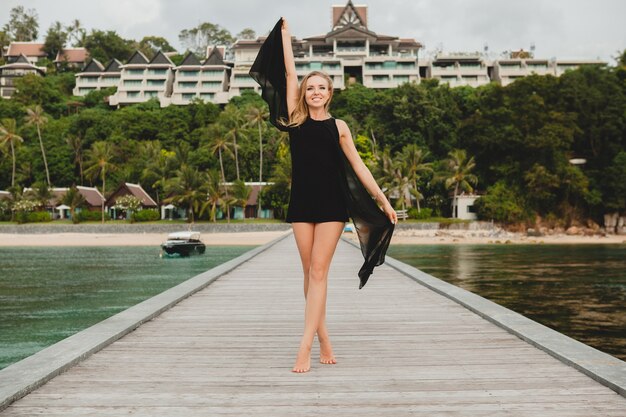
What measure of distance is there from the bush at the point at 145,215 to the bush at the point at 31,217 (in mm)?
7894

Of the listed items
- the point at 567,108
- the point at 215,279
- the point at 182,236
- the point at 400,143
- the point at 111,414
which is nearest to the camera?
the point at 111,414

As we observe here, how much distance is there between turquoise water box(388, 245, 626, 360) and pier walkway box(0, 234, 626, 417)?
16.3 ft

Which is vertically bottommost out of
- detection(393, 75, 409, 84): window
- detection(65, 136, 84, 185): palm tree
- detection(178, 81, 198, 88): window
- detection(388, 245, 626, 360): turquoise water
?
detection(388, 245, 626, 360): turquoise water

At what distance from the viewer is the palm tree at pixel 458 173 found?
57.1 meters

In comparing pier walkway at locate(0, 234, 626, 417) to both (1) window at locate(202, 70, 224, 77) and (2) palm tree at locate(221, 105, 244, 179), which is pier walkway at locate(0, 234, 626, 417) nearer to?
(2) palm tree at locate(221, 105, 244, 179)

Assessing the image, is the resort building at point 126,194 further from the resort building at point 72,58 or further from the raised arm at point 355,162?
the raised arm at point 355,162

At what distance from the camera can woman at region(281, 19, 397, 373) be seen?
4.22 meters

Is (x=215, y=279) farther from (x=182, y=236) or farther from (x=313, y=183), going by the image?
(x=182, y=236)

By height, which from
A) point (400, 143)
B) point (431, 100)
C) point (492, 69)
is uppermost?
point (492, 69)

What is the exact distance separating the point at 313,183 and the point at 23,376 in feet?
6.97

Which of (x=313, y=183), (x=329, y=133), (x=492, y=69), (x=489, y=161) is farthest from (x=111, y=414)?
(x=492, y=69)

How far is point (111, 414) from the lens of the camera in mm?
3266

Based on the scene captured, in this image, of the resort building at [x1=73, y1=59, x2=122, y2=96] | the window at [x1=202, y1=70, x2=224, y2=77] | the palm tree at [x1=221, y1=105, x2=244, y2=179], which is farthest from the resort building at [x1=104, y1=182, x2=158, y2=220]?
the resort building at [x1=73, y1=59, x2=122, y2=96]

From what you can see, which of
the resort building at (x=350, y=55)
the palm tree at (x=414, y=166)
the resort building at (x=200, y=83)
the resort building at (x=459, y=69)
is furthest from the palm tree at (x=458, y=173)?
the resort building at (x=200, y=83)
